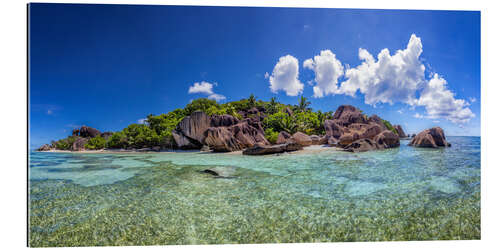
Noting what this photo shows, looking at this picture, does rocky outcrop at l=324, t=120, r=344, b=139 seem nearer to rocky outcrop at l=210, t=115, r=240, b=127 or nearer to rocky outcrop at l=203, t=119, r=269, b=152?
rocky outcrop at l=203, t=119, r=269, b=152

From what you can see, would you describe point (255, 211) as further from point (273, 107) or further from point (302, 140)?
point (273, 107)

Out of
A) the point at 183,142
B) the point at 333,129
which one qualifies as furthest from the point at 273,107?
the point at 183,142

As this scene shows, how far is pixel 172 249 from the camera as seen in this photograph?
263 cm

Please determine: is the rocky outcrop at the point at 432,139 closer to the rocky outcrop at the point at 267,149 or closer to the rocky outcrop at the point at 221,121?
the rocky outcrop at the point at 267,149

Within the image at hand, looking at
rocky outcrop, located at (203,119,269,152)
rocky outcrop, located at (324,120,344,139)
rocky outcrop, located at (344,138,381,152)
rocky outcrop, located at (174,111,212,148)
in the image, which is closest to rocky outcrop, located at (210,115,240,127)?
rocky outcrop, located at (174,111,212,148)

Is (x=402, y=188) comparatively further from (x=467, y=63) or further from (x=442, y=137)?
(x=442, y=137)

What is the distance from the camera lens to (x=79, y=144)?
59.4 feet

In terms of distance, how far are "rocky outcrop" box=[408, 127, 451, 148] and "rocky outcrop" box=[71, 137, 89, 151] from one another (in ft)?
85.0

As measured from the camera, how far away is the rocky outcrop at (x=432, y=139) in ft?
35.5

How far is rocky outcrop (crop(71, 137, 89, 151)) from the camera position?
1773 cm

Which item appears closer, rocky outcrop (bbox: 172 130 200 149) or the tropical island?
the tropical island

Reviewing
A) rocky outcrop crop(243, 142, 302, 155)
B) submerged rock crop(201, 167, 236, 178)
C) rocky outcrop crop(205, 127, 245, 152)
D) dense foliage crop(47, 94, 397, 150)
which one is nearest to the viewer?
submerged rock crop(201, 167, 236, 178)

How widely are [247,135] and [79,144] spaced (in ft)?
53.5
